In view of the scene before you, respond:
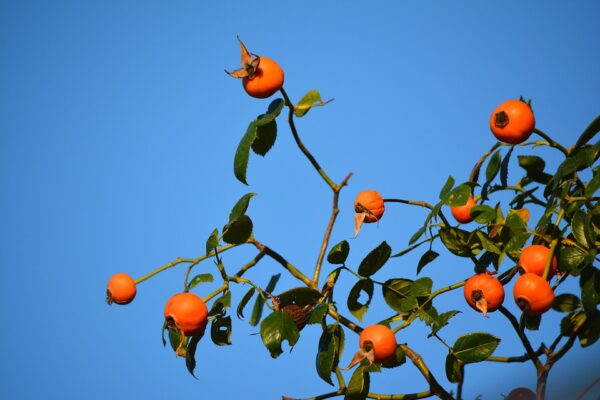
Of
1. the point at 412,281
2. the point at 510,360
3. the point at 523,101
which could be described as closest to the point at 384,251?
the point at 412,281

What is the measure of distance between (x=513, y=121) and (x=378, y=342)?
0.52 meters

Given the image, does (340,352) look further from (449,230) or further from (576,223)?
(576,223)

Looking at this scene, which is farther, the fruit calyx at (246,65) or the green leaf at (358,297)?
the green leaf at (358,297)

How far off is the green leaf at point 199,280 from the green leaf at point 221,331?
0.07 metres

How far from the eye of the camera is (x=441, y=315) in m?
1.31

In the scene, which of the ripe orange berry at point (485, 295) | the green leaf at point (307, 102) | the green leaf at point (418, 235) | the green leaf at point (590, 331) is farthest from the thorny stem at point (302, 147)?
the green leaf at point (590, 331)

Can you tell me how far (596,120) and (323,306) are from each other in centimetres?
65

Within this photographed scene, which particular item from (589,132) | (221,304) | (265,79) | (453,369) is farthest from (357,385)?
(589,132)

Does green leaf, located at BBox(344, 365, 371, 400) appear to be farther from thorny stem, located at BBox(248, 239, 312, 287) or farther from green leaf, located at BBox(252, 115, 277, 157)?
green leaf, located at BBox(252, 115, 277, 157)

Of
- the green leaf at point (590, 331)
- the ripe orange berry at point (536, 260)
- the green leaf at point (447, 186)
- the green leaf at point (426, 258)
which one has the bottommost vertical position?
the green leaf at point (590, 331)

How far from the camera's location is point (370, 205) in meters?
1.43

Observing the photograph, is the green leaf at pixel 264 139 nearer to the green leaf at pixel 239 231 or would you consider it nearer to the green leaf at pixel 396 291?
the green leaf at pixel 239 231

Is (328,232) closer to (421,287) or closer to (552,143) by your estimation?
(421,287)

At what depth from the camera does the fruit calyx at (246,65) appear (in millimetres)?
1314
